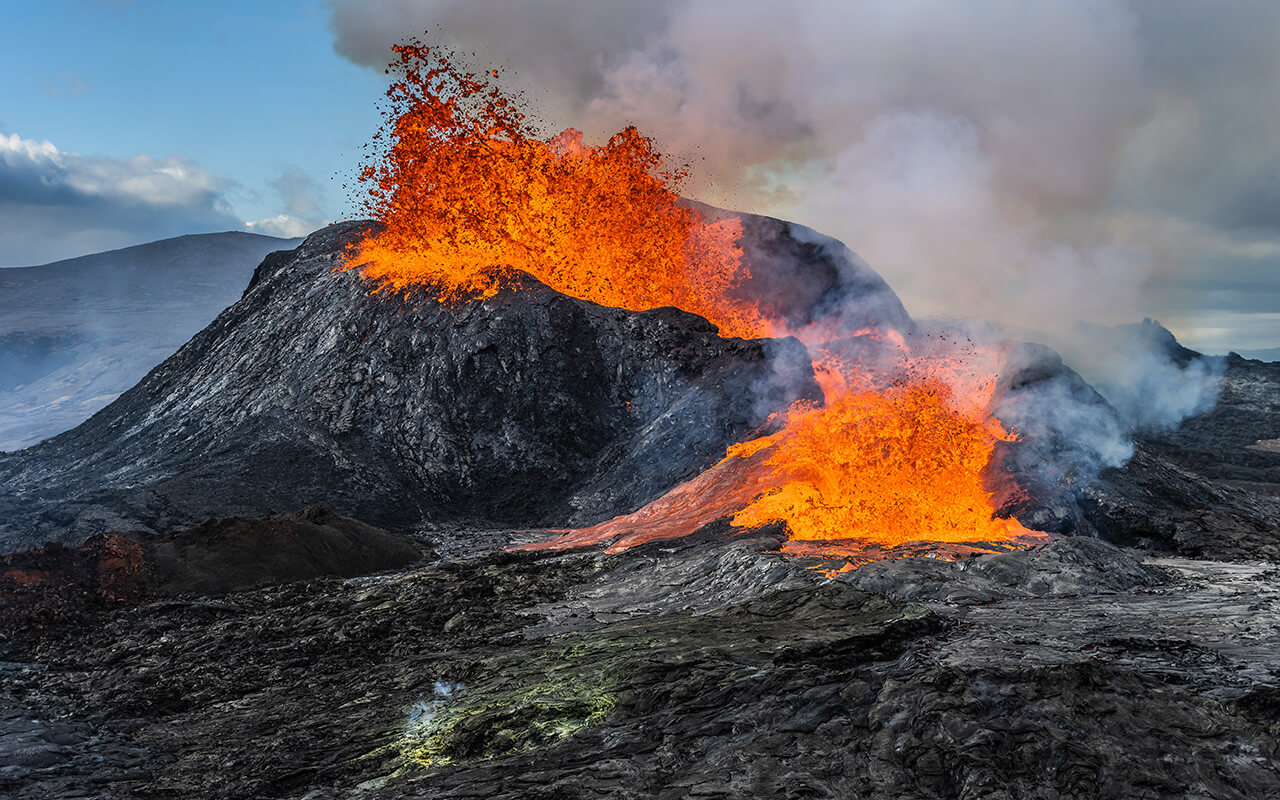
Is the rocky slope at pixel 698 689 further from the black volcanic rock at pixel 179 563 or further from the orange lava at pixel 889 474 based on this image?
the orange lava at pixel 889 474

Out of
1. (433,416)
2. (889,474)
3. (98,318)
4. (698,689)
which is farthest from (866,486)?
(98,318)

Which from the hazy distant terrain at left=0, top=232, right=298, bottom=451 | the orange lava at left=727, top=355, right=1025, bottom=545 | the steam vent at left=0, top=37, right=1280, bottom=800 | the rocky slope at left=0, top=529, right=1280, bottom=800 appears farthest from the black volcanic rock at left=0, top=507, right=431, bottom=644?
the hazy distant terrain at left=0, top=232, right=298, bottom=451

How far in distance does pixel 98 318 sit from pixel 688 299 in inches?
3108

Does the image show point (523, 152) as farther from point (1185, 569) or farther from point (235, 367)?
point (1185, 569)

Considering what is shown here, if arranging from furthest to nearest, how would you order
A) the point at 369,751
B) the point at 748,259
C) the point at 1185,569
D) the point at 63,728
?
the point at 748,259 → the point at 1185,569 → the point at 63,728 → the point at 369,751

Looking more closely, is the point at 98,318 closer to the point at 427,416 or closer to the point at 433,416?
the point at 427,416

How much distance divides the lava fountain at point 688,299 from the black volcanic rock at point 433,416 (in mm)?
2103

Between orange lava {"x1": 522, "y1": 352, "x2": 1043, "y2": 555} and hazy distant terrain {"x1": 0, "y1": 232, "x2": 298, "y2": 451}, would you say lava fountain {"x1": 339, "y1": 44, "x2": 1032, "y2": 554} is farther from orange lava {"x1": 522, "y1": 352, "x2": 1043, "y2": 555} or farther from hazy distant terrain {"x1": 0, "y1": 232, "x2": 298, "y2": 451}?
hazy distant terrain {"x1": 0, "y1": 232, "x2": 298, "y2": 451}

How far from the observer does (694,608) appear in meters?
Result: 14.1

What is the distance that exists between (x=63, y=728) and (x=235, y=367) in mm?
27093

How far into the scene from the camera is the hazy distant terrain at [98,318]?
72562 mm

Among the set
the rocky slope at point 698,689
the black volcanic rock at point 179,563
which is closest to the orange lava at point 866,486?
the rocky slope at point 698,689

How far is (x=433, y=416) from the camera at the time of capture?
1227 inches

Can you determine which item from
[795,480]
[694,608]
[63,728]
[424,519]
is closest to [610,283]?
[424,519]
